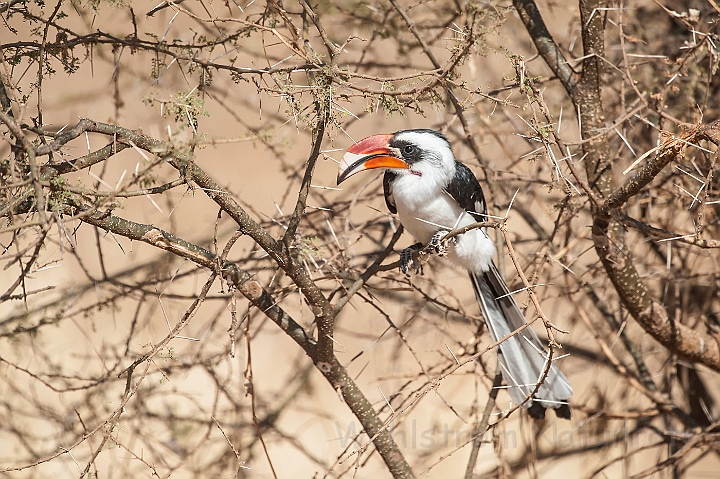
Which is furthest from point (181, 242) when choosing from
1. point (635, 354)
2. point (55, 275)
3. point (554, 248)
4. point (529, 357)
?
point (55, 275)

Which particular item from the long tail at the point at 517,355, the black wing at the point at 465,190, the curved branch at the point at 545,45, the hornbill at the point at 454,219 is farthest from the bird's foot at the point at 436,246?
the curved branch at the point at 545,45

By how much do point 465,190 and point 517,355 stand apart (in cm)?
63

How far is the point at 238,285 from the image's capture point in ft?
6.43

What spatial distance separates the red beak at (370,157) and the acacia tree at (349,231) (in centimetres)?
17

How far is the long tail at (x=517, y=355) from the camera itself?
2.42 meters

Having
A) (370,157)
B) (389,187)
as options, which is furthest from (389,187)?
(370,157)

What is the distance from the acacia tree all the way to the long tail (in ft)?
0.38

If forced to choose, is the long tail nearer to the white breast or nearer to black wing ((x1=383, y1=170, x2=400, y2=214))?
the white breast

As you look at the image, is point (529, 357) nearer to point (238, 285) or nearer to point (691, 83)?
point (238, 285)

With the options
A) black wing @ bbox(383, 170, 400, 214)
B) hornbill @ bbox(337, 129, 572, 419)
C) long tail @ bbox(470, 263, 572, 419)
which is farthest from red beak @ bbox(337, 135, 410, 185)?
long tail @ bbox(470, 263, 572, 419)

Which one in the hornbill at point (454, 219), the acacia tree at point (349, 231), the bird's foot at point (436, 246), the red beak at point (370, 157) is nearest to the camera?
the acacia tree at point (349, 231)

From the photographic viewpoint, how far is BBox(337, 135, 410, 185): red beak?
6.98 feet

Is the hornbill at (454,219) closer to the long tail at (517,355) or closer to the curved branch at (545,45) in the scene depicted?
the long tail at (517,355)

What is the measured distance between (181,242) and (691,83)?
89.6 inches
